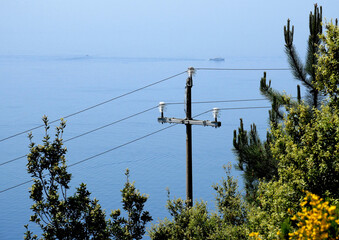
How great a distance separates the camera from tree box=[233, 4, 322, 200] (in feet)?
48.1

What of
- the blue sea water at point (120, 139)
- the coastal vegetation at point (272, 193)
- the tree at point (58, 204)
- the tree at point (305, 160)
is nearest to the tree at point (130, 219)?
the coastal vegetation at point (272, 193)

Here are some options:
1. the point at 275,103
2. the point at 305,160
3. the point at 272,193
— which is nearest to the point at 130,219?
the point at 272,193

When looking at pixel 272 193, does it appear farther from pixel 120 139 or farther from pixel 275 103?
pixel 120 139

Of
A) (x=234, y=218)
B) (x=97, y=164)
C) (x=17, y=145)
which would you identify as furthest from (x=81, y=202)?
(x=17, y=145)

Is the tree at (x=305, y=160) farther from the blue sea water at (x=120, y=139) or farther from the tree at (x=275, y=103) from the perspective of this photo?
the blue sea water at (x=120, y=139)

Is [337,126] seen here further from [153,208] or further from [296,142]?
[153,208]

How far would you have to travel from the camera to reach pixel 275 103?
50.5 ft

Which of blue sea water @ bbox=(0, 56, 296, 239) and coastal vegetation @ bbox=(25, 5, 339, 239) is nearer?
coastal vegetation @ bbox=(25, 5, 339, 239)

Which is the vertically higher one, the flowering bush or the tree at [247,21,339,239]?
the tree at [247,21,339,239]

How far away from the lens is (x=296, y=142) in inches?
389

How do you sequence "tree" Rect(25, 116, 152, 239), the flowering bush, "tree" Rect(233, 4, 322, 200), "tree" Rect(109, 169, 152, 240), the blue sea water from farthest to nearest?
the blue sea water
"tree" Rect(233, 4, 322, 200)
"tree" Rect(109, 169, 152, 240)
"tree" Rect(25, 116, 152, 239)
the flowering bush

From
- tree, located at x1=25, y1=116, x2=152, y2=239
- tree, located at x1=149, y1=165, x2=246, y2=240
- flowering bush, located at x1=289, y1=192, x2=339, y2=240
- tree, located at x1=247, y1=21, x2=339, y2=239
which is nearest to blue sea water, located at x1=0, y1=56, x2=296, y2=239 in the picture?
tree, located at x1=149, y1=165, x2=246, y2=240

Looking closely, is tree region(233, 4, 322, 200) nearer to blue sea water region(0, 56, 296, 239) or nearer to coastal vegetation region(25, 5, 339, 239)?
coastal vegetation region(25, 5, 339, 239)

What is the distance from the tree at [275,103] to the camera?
577 inches
